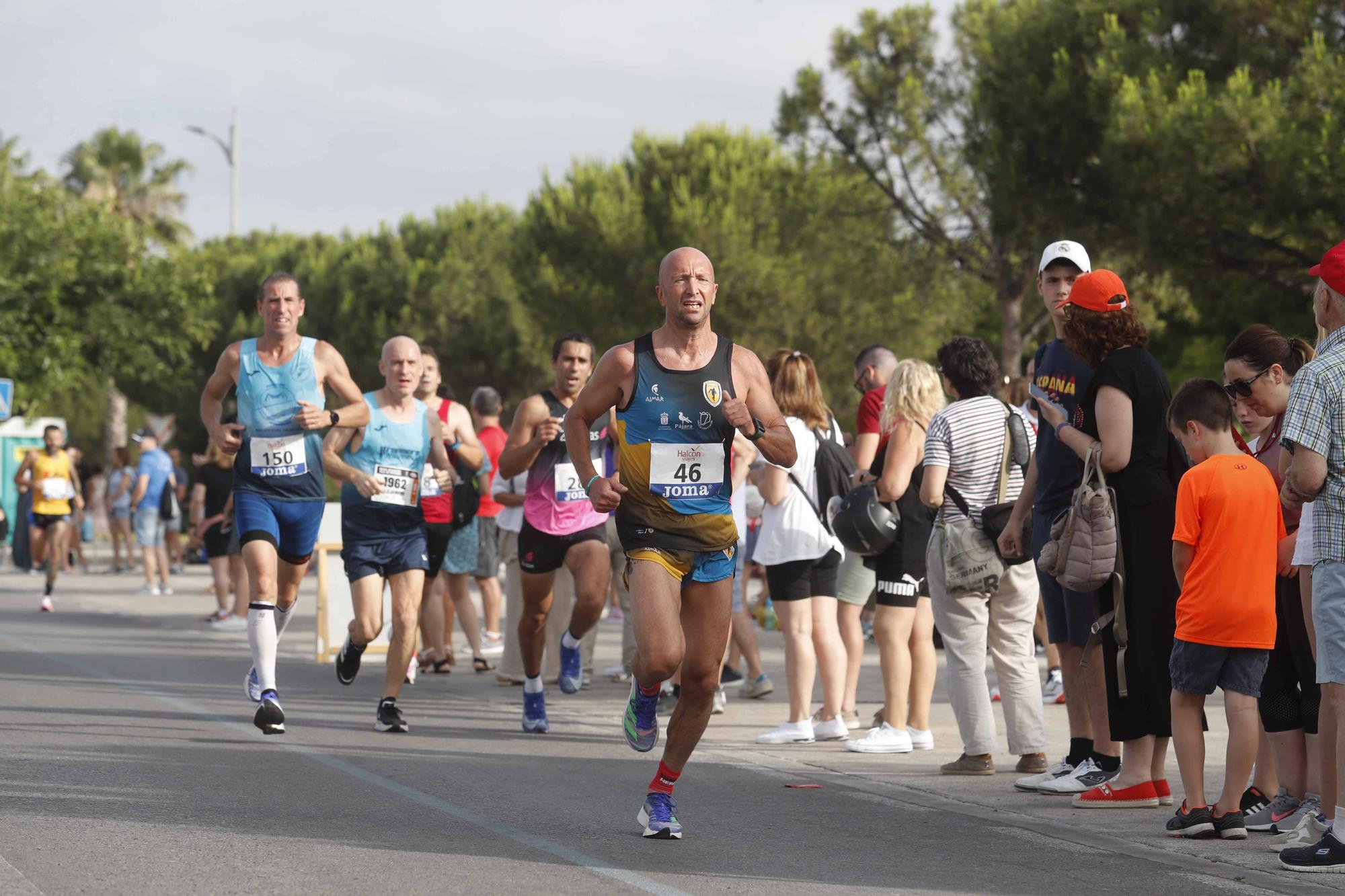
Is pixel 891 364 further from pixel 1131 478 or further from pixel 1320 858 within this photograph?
pixel 1320 858

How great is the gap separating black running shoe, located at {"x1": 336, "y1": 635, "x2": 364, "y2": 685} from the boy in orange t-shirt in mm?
4915

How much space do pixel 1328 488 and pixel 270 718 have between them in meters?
5.45

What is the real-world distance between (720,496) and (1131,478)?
1.86 meters

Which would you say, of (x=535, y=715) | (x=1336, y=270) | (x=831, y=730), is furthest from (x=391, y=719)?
(x=1336, y=270)

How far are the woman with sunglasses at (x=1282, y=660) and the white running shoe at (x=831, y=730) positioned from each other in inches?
124

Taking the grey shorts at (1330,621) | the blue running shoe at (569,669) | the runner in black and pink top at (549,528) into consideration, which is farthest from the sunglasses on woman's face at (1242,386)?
the blue running shoe at (569,669)

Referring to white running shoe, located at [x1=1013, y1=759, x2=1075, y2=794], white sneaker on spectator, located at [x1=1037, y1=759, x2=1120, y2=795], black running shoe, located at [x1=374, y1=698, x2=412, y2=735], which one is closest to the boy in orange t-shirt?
white sneaker on spectator, located at [x1=1037, y1=759, x2=1120, y2=795]

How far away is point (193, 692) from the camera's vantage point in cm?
1120

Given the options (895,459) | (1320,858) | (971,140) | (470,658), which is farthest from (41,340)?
(1320,858)

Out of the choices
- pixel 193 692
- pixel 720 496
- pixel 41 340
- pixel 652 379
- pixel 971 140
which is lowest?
pixel 193 692

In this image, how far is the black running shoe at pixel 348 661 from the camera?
950 centimetres

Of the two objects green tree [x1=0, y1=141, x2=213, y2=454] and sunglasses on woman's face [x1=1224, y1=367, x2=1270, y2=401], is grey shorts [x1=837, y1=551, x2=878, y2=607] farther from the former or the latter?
green tree [x1=0, y1=141, x2=213, y2=454]

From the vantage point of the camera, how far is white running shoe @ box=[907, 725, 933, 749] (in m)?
9.05

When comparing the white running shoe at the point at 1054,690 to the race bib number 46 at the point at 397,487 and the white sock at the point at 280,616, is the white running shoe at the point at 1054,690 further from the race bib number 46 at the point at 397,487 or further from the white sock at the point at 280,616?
the white sock at the point at 280,616
